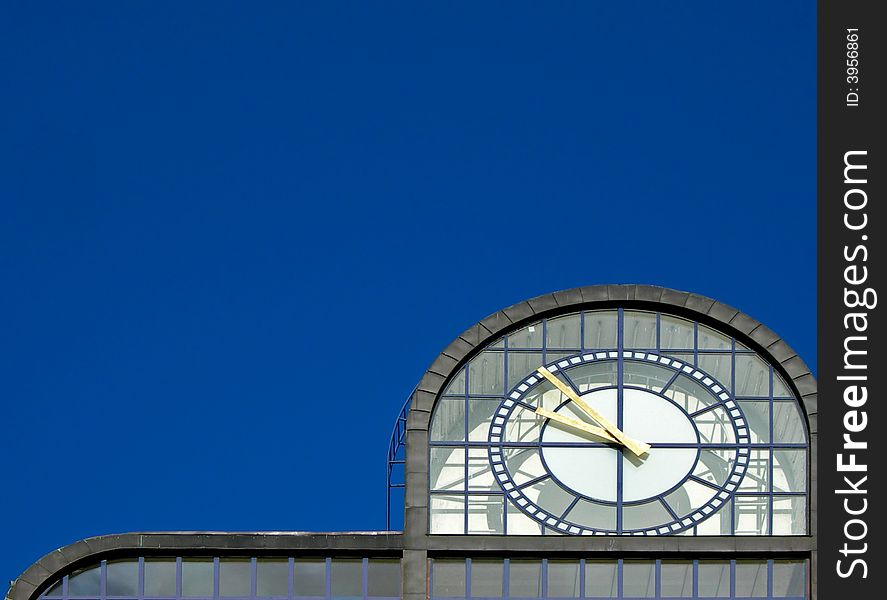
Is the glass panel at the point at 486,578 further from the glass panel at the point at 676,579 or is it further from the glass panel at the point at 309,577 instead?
the glass panel at the point at 676,579

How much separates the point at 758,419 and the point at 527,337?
5599 mm

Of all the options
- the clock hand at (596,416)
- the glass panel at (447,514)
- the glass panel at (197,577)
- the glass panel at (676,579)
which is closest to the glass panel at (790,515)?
the glass panel at (676,579)

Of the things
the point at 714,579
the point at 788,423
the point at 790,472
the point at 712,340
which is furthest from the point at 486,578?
the point at 788,423

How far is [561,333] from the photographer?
62.2 meters

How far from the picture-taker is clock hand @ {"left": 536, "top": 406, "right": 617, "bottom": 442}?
6138 cm

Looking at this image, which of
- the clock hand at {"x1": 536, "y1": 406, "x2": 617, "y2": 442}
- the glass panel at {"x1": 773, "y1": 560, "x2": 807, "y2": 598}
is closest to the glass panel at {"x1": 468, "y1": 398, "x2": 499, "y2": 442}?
the clock hand at {"x1": 536, "y1": 406, "x2": 617, "y2": 442}

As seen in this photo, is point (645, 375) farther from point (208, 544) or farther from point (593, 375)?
point (208, 544)

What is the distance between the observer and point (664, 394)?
6191cm

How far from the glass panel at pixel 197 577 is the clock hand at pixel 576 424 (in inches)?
328

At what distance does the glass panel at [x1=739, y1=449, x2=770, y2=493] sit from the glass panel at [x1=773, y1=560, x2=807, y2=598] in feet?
5.61

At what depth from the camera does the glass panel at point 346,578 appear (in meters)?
61.0

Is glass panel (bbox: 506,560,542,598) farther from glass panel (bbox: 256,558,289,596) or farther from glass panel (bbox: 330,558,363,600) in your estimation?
glass panel (bbox: 256,558,289,596)

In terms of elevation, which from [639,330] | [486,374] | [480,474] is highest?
[639,330]

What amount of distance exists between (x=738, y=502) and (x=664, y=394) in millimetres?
2999
